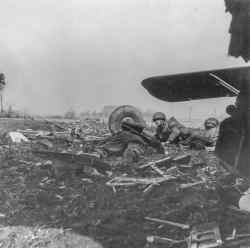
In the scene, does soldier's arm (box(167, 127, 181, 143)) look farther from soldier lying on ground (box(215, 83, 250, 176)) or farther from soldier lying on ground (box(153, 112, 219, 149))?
soldier lying on ground (box(215, 83, 250, 176))

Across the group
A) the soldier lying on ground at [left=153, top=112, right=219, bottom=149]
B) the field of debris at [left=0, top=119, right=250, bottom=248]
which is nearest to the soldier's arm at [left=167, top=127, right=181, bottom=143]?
the soldier lying on ground at [left=153, top=112, right=219, bottom=149]

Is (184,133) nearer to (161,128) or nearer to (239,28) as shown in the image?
(161,128)

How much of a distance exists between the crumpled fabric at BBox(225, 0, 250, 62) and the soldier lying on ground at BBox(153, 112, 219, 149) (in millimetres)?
8971

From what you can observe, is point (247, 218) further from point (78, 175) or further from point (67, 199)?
point (78, 175)

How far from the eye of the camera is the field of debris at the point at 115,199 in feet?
17.1

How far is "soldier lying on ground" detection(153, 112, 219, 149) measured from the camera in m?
12.9

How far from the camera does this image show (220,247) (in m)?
4.56

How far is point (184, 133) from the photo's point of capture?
13.5 metres

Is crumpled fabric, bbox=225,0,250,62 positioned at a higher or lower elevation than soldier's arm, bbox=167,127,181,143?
higher

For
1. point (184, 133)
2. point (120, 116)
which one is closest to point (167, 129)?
point (184, 133)

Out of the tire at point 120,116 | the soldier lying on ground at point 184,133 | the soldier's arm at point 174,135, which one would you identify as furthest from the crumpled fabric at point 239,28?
the tire at point 120,116

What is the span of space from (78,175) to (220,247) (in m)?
4.23

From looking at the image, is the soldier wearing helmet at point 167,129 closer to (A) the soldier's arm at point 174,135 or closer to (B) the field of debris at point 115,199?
(A) the soldier's arm at point 174,135

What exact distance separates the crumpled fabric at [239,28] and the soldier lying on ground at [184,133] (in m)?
8.97
